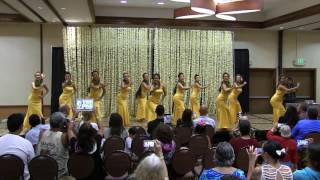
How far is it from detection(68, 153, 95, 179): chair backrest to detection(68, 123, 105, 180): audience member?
0.08 meters

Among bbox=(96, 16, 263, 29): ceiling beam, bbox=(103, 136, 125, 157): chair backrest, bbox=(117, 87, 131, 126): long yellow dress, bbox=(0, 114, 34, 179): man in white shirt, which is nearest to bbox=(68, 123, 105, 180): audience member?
bbox=(103, 136, 125, 157): chair backrest

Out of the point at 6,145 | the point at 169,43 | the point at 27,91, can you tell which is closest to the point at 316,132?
the point at 6,145

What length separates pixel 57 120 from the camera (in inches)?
193

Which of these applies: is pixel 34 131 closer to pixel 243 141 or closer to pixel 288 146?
pixel 243 141

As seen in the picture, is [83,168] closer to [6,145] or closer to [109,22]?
[6,145]

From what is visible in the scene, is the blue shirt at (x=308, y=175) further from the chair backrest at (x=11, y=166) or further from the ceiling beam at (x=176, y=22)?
the ceiling beam at (x=176, y=22)

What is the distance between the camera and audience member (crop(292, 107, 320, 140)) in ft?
19.9

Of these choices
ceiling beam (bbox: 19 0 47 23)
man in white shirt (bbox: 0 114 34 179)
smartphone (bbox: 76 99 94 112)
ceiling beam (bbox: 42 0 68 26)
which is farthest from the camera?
ceiling beam (bbox: 19 0 47 23)

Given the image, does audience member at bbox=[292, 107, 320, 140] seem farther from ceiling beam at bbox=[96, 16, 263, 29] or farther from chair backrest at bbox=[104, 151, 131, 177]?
ceiling beam at bbox=[96, 16, 263, 29]

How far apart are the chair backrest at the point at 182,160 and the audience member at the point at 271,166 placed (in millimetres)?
1636

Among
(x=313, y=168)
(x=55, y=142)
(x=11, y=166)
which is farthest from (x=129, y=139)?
(x=313, y=168)

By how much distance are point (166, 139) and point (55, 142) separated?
1.34 m

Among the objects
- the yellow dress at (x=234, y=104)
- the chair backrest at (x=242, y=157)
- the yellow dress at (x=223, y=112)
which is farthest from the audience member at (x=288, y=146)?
the yellow dress at (x=234, y=104)

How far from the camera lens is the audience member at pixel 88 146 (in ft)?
16.0
